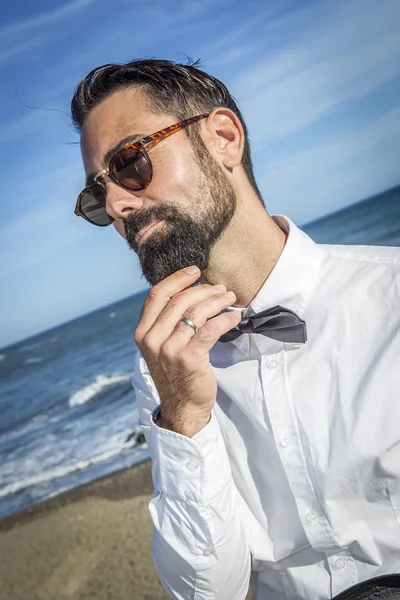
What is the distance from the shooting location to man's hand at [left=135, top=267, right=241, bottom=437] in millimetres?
1875

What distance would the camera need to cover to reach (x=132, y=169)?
2287 millimetres

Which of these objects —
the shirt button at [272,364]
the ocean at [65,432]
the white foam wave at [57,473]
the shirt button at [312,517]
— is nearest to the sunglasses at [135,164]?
the shirt button at [272,364]

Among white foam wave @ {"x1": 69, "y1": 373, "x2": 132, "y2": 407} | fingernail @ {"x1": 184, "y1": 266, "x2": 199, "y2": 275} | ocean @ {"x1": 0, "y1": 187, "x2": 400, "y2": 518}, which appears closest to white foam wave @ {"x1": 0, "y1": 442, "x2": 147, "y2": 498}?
ocean @ {"x1": 0, "y1": 187, "x2": 400, "y2": 518}

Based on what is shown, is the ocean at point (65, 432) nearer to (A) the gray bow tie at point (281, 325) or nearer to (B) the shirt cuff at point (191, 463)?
(B) the shirt cuff at point (191, 463)

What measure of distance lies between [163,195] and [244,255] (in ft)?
1.60

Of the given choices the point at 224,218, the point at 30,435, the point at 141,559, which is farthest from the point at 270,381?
the point at 30,435

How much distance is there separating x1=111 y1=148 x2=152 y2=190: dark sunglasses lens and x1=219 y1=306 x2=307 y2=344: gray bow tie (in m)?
0.83

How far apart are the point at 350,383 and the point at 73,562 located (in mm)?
6524

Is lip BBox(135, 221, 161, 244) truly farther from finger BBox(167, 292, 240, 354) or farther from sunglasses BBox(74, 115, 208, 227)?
finger BBox(167, 292, 240, 354)

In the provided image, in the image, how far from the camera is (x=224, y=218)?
2.38m

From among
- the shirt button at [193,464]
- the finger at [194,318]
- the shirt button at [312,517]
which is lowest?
the shirt button at [312,517]

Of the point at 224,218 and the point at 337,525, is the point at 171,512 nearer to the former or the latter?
the point at 337,525

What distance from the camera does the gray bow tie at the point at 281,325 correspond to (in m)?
2.15

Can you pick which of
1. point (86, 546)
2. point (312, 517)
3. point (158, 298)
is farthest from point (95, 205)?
point (86, 546)
